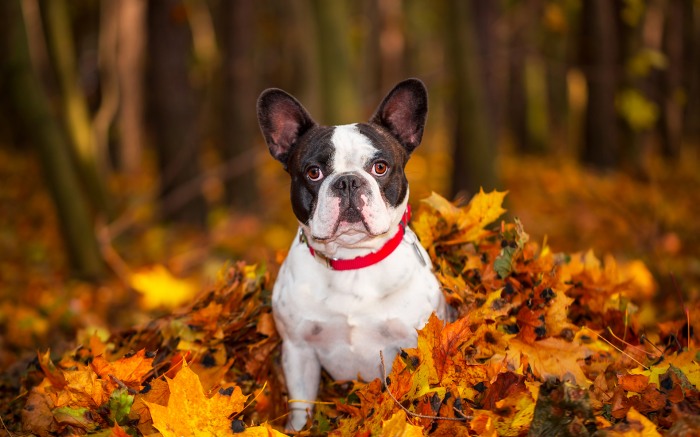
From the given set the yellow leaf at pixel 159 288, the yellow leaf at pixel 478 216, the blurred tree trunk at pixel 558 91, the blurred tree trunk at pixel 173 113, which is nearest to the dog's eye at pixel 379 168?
the yellow leaf at pixel 478 216

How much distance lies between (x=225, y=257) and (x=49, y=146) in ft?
9.72

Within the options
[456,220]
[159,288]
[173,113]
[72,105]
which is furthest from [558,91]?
[456,220]

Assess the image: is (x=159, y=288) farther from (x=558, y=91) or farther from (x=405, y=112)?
(x=558, y=91)

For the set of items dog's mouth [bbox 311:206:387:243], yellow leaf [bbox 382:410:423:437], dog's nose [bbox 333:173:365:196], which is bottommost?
yellow leaf [bbox 382:410:423:437]

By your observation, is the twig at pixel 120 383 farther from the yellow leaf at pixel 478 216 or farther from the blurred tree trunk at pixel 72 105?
the blurred tree trunk at pixel 72 105

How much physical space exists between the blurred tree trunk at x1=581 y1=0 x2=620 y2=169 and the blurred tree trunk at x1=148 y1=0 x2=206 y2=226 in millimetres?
7151

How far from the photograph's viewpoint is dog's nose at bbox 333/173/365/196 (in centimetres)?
312

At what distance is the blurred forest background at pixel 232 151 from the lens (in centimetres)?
654

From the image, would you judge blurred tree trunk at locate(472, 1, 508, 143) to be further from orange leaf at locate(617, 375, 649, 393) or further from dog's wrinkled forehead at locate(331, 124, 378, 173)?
orange leaf at locate(617, 375, 649, 393)

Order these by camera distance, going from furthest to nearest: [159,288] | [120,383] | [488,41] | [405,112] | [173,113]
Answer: [488,41] < [173,113] < [159,288] < [405,112] < [120,383]

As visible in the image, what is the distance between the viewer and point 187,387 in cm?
253

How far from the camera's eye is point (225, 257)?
880cm

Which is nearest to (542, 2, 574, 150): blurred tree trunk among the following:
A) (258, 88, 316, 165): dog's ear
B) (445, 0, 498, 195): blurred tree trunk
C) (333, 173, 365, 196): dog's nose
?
(445, 0, 498, 195): blurred tree trunk

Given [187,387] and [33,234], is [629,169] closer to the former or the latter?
[33,234]
